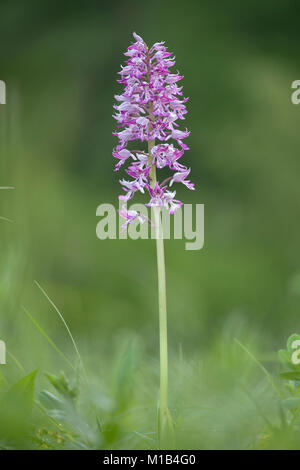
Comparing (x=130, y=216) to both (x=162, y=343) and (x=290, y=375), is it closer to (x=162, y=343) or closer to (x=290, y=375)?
(x=162, y=343)

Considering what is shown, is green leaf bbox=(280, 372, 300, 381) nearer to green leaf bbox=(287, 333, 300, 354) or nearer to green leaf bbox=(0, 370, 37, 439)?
green leaf bbox=(287, 333, 300, 354)

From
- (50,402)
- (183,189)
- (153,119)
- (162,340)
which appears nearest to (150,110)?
(153,119)

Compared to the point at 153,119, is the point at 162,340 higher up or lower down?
lower down

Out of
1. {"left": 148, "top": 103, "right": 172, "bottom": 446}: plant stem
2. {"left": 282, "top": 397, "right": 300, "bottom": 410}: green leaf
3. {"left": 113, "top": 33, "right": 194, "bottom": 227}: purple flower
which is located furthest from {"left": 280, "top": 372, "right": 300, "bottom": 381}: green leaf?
{"left": 113, "top": 33, "right": 194, "bottom": 227}: purple flower

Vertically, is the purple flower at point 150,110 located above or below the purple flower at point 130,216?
above

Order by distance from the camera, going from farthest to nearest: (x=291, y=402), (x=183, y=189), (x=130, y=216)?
(x=183, y=189) < (x=130, y=216) < (x=291, y=402)

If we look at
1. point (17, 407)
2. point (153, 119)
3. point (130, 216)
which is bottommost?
point (17, 407)

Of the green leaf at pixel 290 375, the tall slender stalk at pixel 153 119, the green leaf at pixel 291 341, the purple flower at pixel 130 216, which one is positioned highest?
the tall slender stalk at pixel 153 119

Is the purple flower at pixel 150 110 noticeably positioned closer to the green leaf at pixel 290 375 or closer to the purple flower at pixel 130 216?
the purple flower at pixel 130 216

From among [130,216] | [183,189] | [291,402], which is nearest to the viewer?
[291,402]

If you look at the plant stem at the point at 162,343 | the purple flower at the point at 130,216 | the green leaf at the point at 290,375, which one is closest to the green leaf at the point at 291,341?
the green leaf at the point at 290,375

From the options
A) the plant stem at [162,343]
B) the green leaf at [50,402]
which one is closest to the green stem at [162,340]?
the plant stem at [162,343]

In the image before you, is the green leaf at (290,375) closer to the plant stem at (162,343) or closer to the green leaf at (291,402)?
the green leaf at (291,402)

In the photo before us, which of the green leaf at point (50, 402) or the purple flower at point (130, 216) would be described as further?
the purple flower at point (130, 216)
